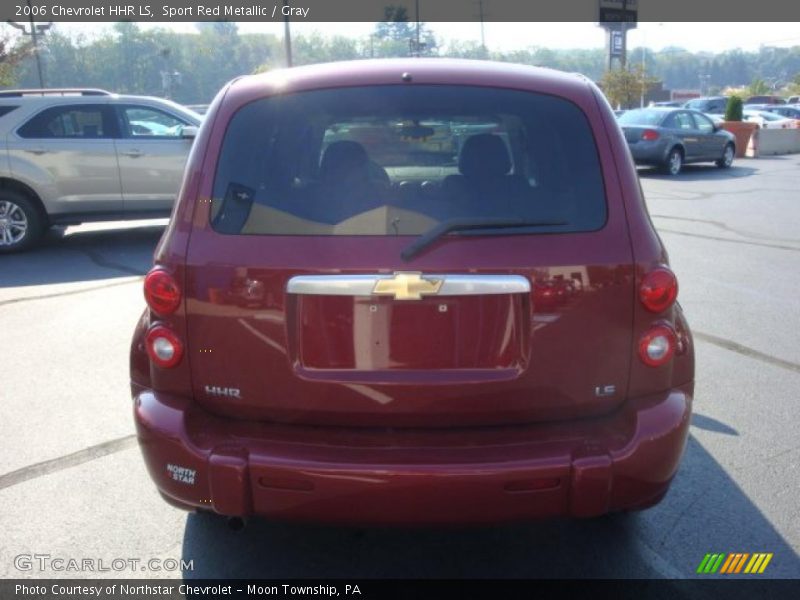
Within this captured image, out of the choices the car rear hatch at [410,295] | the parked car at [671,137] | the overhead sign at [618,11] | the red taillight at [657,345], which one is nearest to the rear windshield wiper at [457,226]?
the car rear hatch at [410,295]

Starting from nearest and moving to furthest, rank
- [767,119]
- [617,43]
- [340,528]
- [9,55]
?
1. [340,528]
2. [9,55]
3. [767,119]
4. [617,43]

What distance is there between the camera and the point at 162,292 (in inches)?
100.0

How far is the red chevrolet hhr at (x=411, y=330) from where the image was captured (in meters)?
2.34

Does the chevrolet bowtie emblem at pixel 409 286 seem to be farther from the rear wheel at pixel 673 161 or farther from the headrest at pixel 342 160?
the rear wheel at pixel 673 161

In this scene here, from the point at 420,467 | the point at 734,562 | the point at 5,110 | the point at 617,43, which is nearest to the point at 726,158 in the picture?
the point at 5,110

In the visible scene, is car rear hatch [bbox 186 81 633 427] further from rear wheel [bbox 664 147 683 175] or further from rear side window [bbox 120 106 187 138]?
rear wheel [bbox 664 147 683 175]

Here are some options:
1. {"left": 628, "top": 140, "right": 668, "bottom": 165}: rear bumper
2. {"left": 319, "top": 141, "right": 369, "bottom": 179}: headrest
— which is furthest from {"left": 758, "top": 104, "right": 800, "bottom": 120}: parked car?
{"left": 319, "top": 141, "right": 369, "bottom": 179}: headrest

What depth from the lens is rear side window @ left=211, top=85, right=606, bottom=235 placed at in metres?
2.48

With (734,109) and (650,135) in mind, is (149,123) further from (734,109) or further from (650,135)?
(734,109)

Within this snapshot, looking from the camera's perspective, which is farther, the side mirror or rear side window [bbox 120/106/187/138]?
rear side window [bbox 120/106/187/138]

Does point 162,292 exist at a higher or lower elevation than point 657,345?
higher

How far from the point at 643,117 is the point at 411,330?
1853cm

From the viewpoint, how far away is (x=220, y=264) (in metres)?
2.47

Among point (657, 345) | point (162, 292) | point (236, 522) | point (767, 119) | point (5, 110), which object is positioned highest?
point (5, 110)
